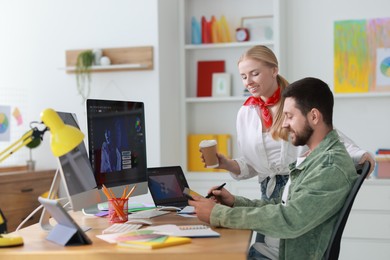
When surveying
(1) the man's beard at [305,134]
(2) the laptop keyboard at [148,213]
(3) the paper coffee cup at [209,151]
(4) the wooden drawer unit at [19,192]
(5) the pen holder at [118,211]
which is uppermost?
(1) the man's beard at [305,134]

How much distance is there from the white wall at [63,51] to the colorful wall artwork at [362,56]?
144 centimetres

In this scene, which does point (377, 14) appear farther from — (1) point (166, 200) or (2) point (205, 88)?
(1) point (166, 200)

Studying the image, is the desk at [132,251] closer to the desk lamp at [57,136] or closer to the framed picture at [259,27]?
the desk lamp at [57,136]

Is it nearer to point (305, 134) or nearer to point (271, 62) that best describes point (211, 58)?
point (271, 62)

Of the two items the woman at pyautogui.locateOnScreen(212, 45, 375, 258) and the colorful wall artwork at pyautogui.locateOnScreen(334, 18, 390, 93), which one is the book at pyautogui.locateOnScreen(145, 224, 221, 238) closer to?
the woman at pyautogui.locateOnScreen(212, 45, 375, 258)

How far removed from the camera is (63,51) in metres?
4.75

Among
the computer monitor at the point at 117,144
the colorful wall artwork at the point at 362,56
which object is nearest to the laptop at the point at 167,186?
the computer monitor at the point at 117,144

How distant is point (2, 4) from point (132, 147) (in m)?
2.89

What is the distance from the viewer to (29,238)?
2.05 metres

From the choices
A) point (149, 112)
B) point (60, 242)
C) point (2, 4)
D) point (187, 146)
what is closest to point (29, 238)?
point (60, 242)

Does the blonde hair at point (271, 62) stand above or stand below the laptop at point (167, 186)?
above

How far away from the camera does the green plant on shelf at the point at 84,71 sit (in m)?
4.53

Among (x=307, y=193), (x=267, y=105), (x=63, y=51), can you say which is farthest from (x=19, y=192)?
(x=307, y=193)

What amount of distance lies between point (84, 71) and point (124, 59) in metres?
0.32
